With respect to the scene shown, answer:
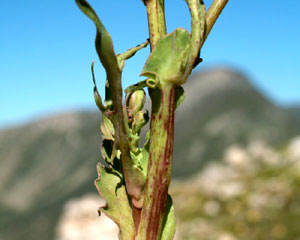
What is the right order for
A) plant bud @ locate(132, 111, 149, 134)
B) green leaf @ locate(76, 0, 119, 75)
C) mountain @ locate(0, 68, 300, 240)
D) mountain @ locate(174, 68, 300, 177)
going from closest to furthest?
green leaf @ locate(76, 0, 119, 75) < plant bud @ locate(132, 111, 149, 134) < mountain @ locate(0, 68, 300, 240) < mountain @ locate(174, 68, 300, 177)

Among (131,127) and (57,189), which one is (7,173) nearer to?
(57,189)

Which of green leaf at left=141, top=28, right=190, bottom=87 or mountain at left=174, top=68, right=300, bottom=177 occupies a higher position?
mountain at left=174, top=68, right=300, bottom=177

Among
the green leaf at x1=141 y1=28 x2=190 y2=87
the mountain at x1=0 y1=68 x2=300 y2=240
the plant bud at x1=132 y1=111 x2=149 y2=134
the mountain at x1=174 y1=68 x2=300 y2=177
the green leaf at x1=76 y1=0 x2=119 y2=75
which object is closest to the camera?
the green leaf at x1=76 y1=0 x2=119 y2=75

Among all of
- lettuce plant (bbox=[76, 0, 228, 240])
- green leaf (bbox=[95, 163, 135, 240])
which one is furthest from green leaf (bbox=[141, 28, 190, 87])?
green leaf (bbox=[95, 163, 135, 240])

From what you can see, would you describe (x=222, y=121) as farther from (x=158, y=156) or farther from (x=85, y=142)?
(x=158, y=156)

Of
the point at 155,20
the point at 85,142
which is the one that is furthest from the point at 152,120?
the point at 85,142

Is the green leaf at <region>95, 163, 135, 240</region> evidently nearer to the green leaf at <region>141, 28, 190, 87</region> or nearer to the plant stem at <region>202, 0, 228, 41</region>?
the green leaf at <region>141, 28, 190, 87</region>

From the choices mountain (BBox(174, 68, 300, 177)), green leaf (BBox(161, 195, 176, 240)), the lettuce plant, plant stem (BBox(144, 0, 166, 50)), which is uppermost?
mountain (BBox(174, 68, 300, 177))

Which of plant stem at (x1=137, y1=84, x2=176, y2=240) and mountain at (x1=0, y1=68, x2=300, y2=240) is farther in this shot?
mountain at (x1=0, y1=68, x2=300, y2=240)
